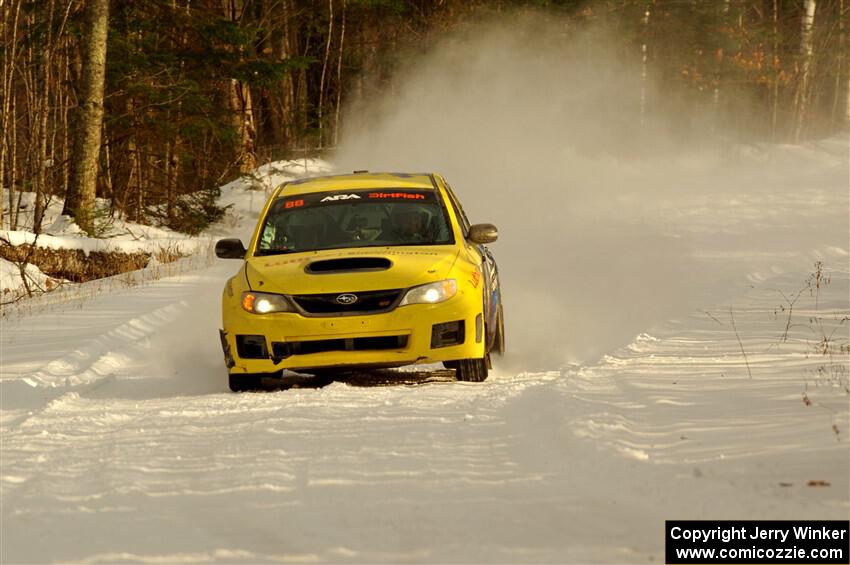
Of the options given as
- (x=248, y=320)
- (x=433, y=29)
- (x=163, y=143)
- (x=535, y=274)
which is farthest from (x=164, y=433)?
(x=433, y=29)

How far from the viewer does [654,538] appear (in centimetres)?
488

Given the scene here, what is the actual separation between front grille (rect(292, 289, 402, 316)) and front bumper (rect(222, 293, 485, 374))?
6cm

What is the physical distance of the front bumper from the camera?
9.20 m

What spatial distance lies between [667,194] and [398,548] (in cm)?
2842

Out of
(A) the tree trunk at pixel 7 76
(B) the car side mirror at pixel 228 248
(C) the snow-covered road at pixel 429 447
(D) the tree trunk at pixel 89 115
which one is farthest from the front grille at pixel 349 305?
(D) the tree trunk at pixel 89 115

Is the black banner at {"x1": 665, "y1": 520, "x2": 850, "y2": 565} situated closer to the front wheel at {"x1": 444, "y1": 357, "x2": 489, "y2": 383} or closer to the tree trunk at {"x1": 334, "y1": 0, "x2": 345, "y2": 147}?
the front wheel at {"x1": 444, "y1": 357, "x2": 489, "y2": 383}

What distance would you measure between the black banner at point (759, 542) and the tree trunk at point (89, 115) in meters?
17.3

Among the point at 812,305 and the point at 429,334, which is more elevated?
the point at 429,334

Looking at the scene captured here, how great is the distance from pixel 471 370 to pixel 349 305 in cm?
108

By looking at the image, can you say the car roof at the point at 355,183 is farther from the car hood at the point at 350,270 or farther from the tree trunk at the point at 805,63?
the tree trunk at the point at 805,63

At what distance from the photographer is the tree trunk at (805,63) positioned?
47603 millimetres

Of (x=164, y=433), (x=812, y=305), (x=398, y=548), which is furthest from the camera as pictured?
(x=812, y=305)

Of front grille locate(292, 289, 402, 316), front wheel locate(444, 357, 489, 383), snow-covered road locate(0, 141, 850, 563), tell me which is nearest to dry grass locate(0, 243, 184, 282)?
snow-covered road locate(0, 141, 850, 563)

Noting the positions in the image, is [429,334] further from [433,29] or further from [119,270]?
[433,29]
